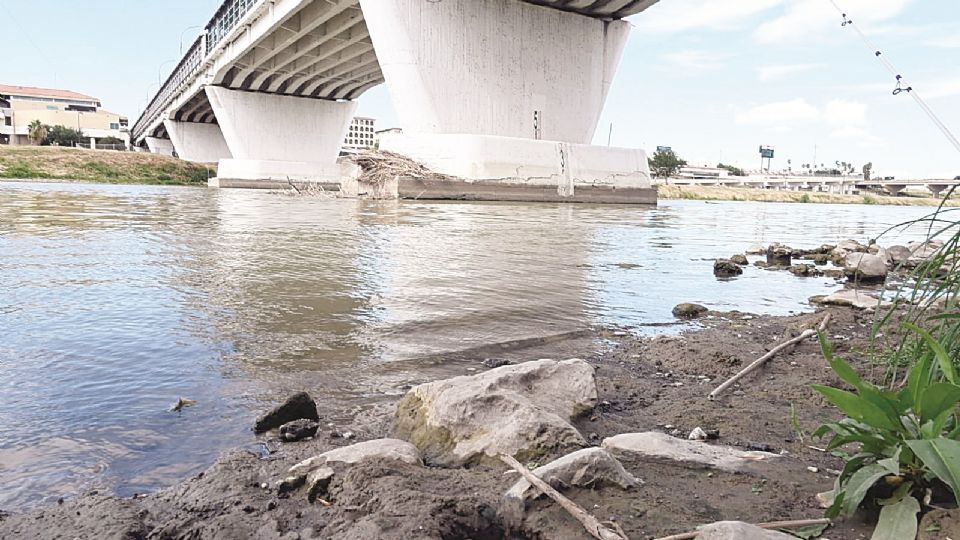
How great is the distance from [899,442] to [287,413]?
6.37 ft

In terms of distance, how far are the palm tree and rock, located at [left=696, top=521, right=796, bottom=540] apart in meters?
108

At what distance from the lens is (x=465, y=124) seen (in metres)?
23.5

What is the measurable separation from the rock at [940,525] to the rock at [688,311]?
12.0 ft

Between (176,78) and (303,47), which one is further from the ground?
(176,78)

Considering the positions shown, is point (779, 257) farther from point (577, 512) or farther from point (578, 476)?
point (577, 512)

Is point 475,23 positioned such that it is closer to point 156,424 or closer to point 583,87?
point 583,87

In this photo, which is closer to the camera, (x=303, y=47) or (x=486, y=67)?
(x=486, y=67)

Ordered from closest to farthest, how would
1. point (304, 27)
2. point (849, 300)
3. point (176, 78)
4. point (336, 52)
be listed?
point (849, 300) < point (304, 27) < point (336, 52) < point (176, 78)

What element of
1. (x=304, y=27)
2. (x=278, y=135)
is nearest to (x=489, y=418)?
(x=304, y=27)

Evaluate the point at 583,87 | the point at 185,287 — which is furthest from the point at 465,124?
the point at 185,287

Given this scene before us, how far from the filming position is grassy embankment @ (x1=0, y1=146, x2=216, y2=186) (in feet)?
134

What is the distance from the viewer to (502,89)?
24391 mm

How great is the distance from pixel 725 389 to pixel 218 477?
220 centimetres

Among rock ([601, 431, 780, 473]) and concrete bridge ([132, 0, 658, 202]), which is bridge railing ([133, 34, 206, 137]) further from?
rock ([601, 431, 780, 473])
